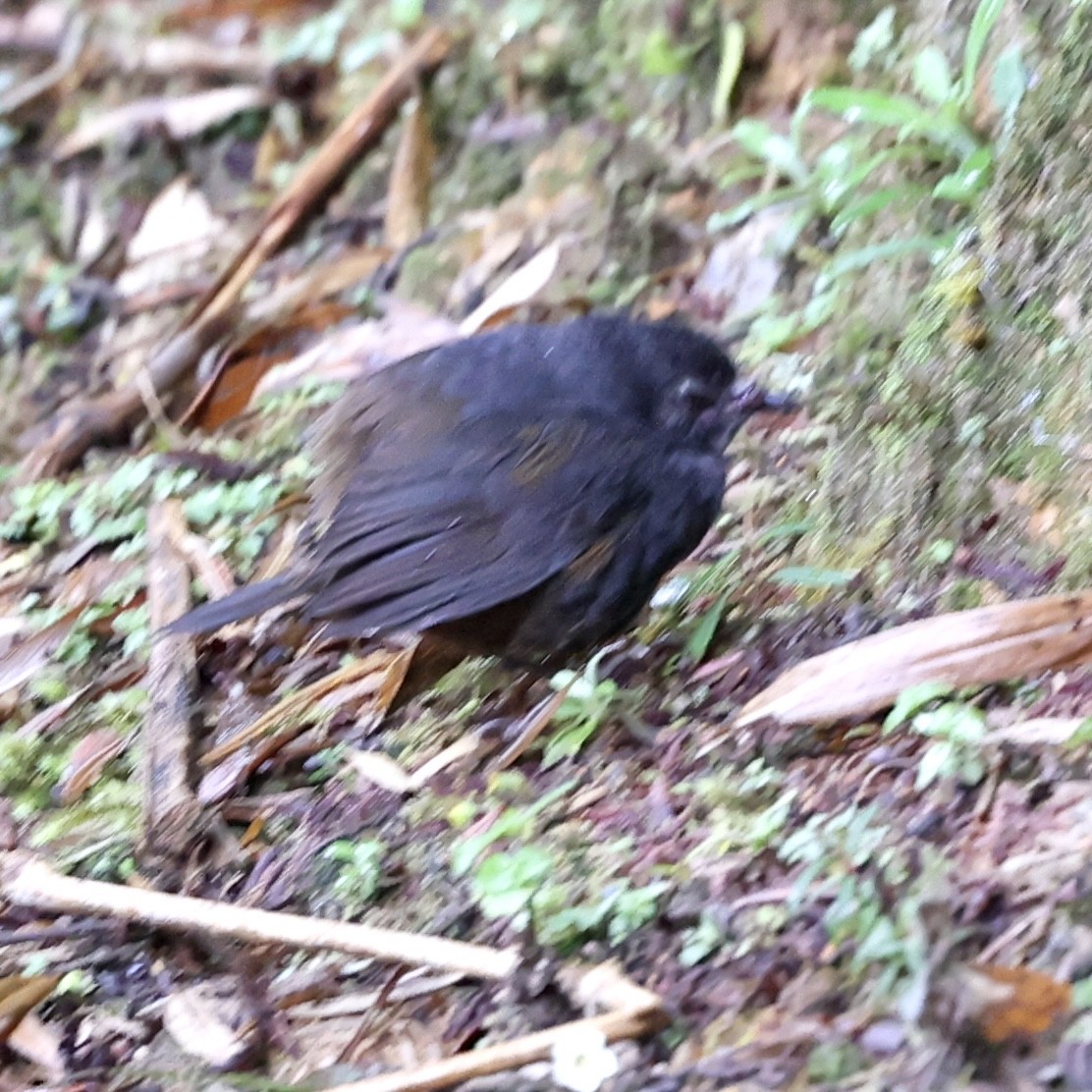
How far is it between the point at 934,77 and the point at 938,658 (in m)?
1.45

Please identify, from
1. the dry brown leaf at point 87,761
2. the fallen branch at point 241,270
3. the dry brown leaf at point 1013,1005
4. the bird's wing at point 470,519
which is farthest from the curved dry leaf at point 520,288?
the dry brown leaf at point 1013,1005

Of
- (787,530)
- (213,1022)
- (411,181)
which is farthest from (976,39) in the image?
→ (213,1022)

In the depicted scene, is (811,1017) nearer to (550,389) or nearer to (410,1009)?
(410,1009)

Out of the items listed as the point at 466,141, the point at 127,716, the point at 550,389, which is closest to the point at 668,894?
the point at 550,389

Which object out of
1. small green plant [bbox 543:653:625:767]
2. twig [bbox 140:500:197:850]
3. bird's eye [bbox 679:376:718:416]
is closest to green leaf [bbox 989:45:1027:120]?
bird's eye [bbox 679:376:718:416]

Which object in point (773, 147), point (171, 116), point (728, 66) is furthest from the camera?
point (171, 116)

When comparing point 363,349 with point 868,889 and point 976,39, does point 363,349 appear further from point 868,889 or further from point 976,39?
point 868,889

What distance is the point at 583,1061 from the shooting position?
2.00 m

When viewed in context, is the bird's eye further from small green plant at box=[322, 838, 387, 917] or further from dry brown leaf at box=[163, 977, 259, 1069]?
dry brown leaf at box=[163, 977, 259, 1069]

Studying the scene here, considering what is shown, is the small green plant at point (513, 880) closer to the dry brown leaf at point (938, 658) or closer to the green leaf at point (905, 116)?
the dry brown leaf at point (938, 658)

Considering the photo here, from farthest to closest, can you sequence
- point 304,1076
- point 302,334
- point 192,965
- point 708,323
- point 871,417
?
point 302,334, point 708,323, point 871,417, point 192,965, point 304,1076

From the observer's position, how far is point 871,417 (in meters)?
3.02

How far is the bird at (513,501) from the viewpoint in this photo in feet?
9.32

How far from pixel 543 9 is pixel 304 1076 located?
3644 mm
